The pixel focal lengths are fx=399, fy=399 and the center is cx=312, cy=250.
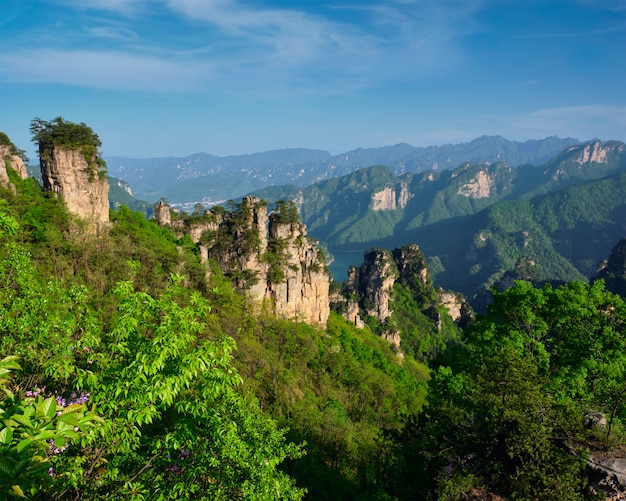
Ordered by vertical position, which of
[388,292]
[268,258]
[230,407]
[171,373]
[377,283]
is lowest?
[388,292]

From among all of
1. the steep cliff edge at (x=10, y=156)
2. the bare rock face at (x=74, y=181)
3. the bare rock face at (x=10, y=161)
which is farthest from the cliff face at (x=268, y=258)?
the steep cliff edge at (x=10, y=156)

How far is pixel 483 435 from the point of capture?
1091 centimetres

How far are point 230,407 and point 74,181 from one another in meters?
31.2

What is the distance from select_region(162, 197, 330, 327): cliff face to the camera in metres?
40.2

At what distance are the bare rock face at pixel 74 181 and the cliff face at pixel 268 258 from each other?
1049 cm

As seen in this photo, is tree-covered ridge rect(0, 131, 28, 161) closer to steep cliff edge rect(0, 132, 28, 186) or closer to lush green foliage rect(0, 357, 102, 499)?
steep cliff edge rect(0, 132, 28, 186)

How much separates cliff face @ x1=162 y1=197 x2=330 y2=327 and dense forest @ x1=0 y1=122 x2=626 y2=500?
511 inches

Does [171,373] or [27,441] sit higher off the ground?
[27,441]

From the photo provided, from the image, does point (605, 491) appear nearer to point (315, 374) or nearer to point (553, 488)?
point (553, 488)

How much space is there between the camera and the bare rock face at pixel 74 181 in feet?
105

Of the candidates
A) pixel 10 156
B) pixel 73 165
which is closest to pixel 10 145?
pixel 10 156

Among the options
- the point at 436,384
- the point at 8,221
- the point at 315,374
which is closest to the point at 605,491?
the point at 436,384

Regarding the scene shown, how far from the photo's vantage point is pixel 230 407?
883 centimetres

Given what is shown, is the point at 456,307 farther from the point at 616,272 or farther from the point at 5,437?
the point at 5,437
